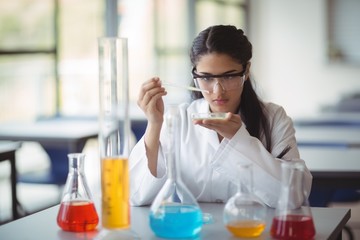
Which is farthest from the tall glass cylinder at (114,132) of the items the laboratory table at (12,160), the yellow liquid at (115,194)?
the laboratory table at (12,160)

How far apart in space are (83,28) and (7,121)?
126 centimetres

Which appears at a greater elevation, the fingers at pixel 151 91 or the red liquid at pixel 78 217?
the fingers at pixel 151 91

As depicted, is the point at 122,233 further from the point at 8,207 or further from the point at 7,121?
the point at 7,121

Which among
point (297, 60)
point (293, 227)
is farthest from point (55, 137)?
point (297, 60)

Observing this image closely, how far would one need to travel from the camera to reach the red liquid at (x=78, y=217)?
1628 millimetres

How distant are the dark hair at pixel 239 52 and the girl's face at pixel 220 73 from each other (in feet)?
0.07

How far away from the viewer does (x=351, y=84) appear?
27.7 feet

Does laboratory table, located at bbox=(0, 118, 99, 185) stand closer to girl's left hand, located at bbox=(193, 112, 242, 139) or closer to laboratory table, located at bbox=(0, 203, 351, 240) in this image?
laboratory table, located at bbox=(0, 203, 351, 240)

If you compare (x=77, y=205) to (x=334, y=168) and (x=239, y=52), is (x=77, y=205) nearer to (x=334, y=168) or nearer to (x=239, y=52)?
(x=239, y=52)

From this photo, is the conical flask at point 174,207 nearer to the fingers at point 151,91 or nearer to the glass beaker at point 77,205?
the glass beaker at point 77,205

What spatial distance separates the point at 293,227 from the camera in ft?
4.88

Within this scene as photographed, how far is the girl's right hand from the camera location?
72.0 inches

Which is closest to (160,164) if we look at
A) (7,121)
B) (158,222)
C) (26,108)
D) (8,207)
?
(158,222)

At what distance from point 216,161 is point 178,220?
383 mm
